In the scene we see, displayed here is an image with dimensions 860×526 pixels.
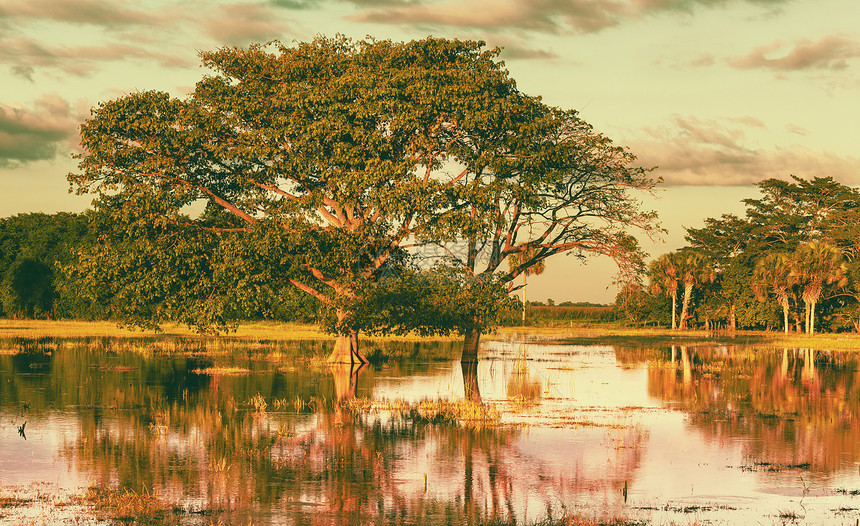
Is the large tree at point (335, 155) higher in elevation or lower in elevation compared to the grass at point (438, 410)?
higher

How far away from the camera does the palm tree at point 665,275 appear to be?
118 m

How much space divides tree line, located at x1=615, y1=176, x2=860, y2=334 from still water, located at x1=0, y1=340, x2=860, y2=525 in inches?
2721

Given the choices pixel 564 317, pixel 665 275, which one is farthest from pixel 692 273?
pixel 564 317

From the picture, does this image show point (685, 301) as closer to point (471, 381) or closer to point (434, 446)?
point (471, 381)

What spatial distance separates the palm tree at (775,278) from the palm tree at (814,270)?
1.09 meters

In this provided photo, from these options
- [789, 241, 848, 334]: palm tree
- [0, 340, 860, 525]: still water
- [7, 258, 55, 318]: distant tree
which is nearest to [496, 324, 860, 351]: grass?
[789, 241, 848, 334]: palm tree

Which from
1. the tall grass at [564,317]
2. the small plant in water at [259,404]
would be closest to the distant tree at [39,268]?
the tall grass at [564,317]

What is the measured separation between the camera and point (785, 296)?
10494 cm

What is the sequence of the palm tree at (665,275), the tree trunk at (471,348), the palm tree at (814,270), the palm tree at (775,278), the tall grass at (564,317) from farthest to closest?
the tall grass at (564,317), the palm tree at (665,275), the palm tree at (775,278), the palm tree at (814,270), the tree trunk at (471,348)

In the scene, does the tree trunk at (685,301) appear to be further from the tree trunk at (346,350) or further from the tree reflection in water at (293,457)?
the tree reflection in water at (293,457)

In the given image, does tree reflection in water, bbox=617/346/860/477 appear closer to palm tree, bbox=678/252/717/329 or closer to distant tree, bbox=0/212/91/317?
palm tree, bbox=678/252/717/329

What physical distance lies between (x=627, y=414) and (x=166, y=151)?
83.9 feet

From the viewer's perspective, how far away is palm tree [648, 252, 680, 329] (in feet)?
388

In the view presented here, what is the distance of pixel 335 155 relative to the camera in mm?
41312
